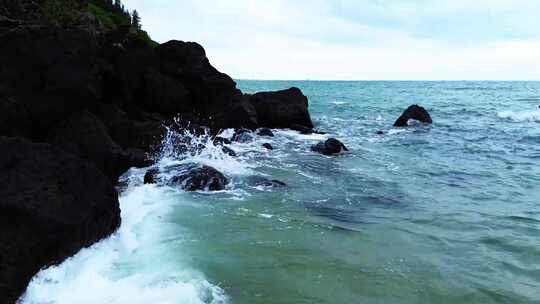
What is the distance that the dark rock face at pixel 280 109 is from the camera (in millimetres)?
27609

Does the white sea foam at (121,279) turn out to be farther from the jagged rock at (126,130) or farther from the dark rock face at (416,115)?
the dark rock face at (416,115)

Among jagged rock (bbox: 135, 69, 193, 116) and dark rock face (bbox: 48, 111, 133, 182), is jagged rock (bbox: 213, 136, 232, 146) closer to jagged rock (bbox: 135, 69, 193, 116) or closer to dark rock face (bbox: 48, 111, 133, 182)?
jagged rock (bbox: 135, 69, 193, 116)

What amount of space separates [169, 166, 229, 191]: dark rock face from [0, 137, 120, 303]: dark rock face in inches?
148

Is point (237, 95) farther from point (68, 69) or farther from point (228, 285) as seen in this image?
point (228, 285)

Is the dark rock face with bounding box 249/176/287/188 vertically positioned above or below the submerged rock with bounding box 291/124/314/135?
above

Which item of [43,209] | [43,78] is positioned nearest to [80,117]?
[43,78]

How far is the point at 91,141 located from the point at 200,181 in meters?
2.74

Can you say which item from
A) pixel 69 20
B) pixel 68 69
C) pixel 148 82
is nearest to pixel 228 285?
pixel 68 69

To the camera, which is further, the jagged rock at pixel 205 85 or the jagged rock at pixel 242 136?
the jagged rock at pixel 205 85

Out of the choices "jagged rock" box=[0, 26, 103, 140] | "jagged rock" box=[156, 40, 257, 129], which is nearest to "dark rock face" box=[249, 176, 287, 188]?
"jagged rock" box=[0, 26, 103, 140]

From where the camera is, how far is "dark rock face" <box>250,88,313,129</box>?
27.6 metres

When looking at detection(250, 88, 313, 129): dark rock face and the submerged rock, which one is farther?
detection(250, 88, 313, 129): dark rock face

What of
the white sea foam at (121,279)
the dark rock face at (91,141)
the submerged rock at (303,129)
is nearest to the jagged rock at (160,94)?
the dark rock face at (91,141)

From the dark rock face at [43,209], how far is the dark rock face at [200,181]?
3.75 m
